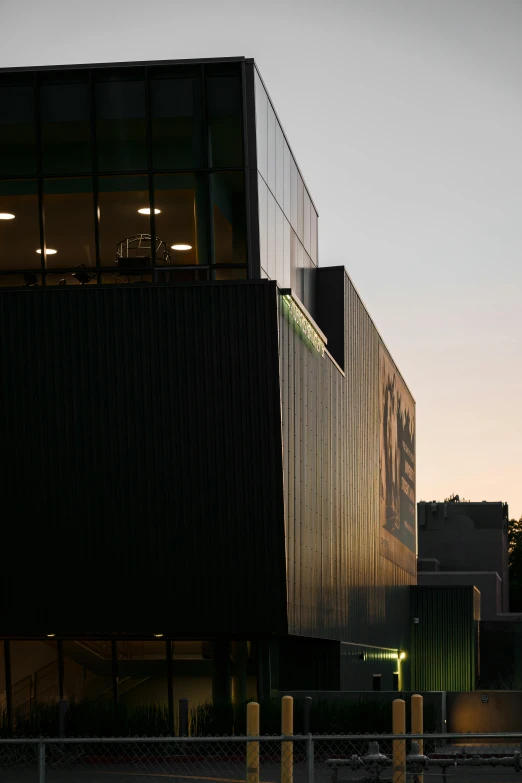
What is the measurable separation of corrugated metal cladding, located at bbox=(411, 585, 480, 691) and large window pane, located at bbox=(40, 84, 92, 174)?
37625 millimetres

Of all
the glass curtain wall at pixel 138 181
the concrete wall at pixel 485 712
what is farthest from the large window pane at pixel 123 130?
the concrete wall at pixel 485 712

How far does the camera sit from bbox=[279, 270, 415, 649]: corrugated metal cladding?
33.2m

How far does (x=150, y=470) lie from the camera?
31156mm

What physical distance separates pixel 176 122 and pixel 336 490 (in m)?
15.2

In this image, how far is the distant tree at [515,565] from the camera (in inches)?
5699

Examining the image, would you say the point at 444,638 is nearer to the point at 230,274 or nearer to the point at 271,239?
the point at 271,239

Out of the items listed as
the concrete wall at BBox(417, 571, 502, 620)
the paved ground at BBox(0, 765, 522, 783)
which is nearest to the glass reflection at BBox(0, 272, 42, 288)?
the paved ground at BBox(0, 765, 522, 783)

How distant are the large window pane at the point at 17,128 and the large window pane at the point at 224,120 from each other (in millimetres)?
4811

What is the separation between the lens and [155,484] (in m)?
31.2

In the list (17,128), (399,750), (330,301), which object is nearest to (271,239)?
(17,128)

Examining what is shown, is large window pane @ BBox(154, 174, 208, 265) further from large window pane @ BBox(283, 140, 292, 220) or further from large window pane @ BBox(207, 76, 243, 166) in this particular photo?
large window pane @ BBox(283, 140, 292, 220)

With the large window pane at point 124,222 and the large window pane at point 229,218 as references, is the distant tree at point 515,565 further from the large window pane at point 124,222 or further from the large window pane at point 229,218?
the large window pane at point 124,222

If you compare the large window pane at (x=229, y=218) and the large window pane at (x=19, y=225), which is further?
the large window pane at (x=19, y=225)

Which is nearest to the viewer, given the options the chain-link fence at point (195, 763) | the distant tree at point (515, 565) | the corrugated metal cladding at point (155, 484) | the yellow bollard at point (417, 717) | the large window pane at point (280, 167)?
the yellow bollard at point (417, 717)
